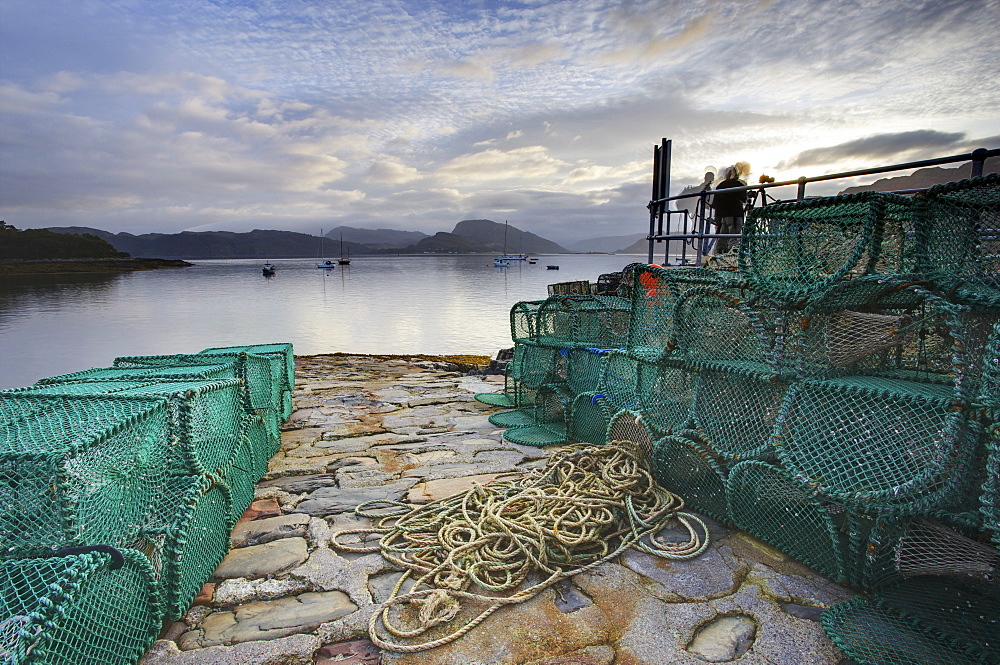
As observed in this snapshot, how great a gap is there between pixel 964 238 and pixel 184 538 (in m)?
3.75

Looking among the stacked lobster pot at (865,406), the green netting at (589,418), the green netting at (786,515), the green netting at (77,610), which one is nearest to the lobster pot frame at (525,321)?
the green netting at (589,418)

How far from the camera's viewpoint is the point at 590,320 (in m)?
6.14

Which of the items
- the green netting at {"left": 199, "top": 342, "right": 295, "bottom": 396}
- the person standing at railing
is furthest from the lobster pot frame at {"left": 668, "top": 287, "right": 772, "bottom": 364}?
the person standing at railing

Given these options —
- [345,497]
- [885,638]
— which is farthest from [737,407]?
[345,497]

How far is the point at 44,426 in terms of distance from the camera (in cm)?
228

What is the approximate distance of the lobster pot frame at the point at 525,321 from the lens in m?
6.81

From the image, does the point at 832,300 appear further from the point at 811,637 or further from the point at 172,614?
the point at 172,614

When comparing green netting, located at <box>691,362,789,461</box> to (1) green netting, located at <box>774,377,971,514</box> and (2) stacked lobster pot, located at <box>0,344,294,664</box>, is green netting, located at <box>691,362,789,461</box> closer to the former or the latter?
(1) green netting, located at <box>774,377,971,514</box>

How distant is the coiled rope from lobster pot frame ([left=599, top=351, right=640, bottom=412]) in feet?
1.70

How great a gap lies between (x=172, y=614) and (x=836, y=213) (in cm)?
376

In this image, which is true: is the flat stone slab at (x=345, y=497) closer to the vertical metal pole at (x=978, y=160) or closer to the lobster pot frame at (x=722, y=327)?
the lobster pot frame at (x=722, y=327)

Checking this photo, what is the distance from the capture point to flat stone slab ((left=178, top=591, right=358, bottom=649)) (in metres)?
2.45

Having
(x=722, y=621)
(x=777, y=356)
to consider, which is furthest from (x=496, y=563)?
(x=777, y=356)

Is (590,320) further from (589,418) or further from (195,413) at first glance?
(195,413)
